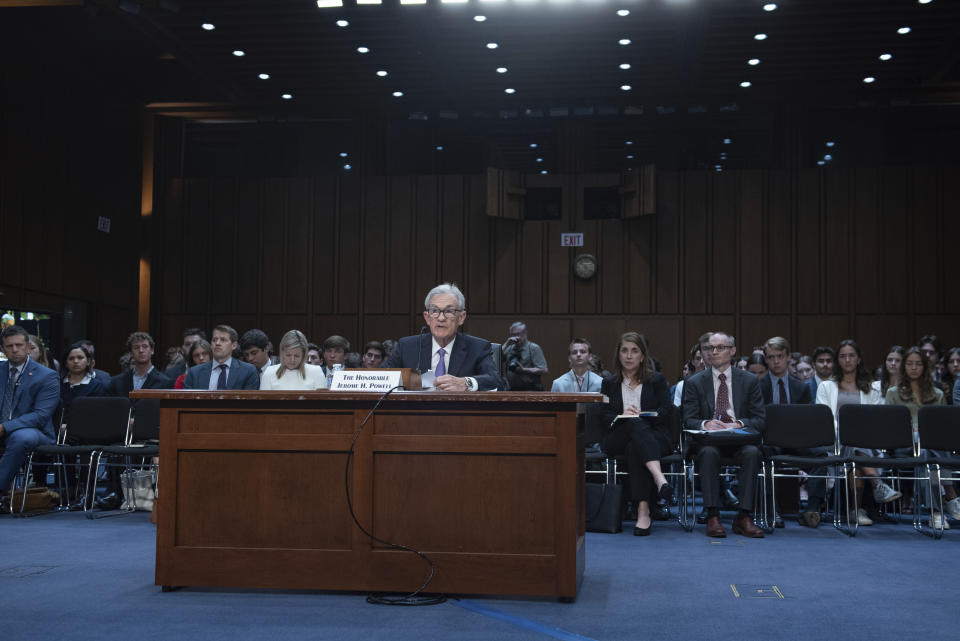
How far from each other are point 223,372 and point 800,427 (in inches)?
163

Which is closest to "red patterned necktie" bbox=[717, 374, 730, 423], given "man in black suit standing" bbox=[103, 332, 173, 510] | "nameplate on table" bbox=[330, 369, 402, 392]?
"nameplate on table" bbox=[330, 369, 402, 392]

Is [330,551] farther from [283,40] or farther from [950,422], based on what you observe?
[283,40]

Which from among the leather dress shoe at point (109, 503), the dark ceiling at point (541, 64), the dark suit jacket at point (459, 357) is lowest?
the leather dress shoe at point (109, 503)

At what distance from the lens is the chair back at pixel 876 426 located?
19.5 ft

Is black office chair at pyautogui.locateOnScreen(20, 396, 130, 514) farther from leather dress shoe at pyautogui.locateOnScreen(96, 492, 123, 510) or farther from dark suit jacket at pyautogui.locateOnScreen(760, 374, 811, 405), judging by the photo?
dark suit jacket at pyautogui.locateOnScreen(760, 374, 811, 405)

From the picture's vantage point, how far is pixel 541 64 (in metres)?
11.4

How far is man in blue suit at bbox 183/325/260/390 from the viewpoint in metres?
6.16

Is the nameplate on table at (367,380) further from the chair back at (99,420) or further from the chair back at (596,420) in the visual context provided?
the chair back at (99,420)

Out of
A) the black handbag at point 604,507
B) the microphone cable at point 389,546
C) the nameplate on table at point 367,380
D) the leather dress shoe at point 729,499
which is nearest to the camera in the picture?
the microphone cable at point 389,546

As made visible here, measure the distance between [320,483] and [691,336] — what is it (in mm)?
9927

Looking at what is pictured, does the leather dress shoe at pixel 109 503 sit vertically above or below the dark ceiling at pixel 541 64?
Answer: below

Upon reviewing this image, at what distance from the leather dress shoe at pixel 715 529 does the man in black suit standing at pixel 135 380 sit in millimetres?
4310

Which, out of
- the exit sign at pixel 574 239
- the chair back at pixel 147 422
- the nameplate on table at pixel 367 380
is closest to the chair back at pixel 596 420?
the nameplate on table at pixel 367 380

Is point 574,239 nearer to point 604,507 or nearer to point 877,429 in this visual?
point 877,429
